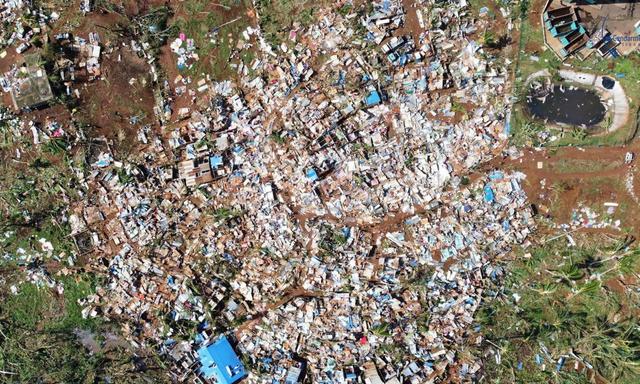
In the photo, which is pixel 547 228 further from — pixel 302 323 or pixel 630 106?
pixel 302 323

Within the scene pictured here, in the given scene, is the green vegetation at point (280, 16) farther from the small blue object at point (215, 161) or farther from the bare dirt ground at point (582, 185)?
the bare dirt ground at point (582, 185)

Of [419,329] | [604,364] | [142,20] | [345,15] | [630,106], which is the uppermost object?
[142,20]

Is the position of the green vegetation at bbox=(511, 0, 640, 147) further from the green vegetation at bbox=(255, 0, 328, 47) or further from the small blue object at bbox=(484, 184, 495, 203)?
the green vegetation at bbox=(255, 0, 328, 47)

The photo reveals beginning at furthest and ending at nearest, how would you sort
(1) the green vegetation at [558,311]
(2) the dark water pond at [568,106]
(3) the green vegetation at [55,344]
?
(3) the green vegetation at [55,344]
(2) the dark water pond at [568,106]
(1) the green vegetation at [558,311]

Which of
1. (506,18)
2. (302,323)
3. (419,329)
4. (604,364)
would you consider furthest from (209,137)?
(604,364)

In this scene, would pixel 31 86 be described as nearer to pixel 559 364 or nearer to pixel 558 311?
pixel 558 311

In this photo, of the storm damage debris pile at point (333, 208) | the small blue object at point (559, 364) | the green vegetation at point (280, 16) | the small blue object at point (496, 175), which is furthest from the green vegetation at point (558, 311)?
the green vegetation at point (280, 16)

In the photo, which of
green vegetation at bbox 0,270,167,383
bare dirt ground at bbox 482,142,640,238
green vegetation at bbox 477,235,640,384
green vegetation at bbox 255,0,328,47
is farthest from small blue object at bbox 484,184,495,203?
green vegetation at bbox 0,270,167,383
